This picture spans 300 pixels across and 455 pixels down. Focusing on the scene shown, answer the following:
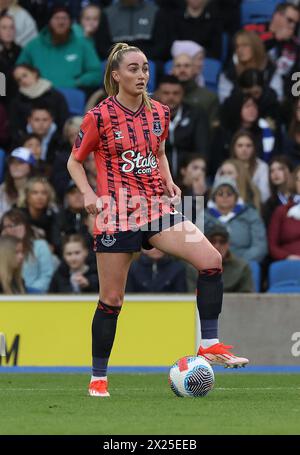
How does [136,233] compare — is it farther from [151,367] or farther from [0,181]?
[0,181]

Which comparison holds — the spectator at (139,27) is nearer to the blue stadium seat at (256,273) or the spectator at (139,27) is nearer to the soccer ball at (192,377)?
the blue stadium seat at (256,273)

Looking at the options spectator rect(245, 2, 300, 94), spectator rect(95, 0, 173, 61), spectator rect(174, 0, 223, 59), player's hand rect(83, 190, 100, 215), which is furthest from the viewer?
spectator rect(174, 0, 223, 59)

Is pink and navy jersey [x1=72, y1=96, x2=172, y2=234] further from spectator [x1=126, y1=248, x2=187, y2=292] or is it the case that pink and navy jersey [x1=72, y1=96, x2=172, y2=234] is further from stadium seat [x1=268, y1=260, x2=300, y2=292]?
stadium seat [x1=268, y1=260, x2=300, y2=292]

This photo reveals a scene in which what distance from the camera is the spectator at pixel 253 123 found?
1562cm

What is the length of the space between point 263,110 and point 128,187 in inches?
283

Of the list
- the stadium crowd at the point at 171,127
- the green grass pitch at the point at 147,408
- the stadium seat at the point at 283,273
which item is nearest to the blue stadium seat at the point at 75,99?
the stadium crowd at the point at 171,127

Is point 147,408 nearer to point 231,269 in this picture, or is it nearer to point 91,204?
point 91,204

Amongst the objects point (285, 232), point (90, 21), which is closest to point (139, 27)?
point (90, 21)

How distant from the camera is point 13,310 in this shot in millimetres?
12969

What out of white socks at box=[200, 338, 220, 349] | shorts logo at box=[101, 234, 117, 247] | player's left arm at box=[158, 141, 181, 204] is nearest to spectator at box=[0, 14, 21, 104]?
player's left arm at box=[158, 141, 181, 204]

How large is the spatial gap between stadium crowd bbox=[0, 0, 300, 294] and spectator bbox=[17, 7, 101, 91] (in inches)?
0.7

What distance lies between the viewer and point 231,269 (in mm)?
13672

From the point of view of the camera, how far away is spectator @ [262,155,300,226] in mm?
14828

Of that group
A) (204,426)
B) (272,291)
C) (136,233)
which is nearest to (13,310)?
(272,291)
